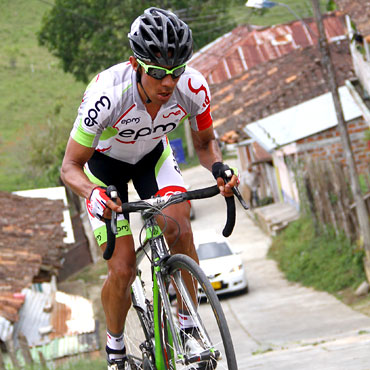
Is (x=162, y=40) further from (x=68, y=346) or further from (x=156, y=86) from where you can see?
(x=68, y=346)

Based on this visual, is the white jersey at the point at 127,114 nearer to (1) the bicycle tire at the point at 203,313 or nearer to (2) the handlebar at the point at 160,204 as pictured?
(2) the handlebar at the point at 160,204

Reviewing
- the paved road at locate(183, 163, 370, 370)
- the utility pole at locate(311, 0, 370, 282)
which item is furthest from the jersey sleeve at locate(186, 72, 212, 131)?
the utility pole at locate(311, 0, 370, 282)

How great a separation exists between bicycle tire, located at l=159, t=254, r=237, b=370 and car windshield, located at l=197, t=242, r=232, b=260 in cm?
1773

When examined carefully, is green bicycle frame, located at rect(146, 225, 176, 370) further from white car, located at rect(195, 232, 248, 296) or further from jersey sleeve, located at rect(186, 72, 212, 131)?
white car, located at rect(195, 232, 248, 296)

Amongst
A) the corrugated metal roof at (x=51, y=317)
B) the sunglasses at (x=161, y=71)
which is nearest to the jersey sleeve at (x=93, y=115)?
the sunglasses at (x=161, y=71)

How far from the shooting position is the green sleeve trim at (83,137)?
4941mm

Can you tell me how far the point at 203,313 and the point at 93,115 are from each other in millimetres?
1367

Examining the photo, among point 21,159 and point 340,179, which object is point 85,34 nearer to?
point 21,159

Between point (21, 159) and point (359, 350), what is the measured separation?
182 ft

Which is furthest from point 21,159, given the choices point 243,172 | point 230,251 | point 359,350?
point 359,350

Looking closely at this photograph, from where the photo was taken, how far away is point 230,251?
22781mm

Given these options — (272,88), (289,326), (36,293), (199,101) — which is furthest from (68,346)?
(272,88)

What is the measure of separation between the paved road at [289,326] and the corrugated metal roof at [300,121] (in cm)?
416

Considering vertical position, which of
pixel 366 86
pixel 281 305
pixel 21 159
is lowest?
pixel 281 305
